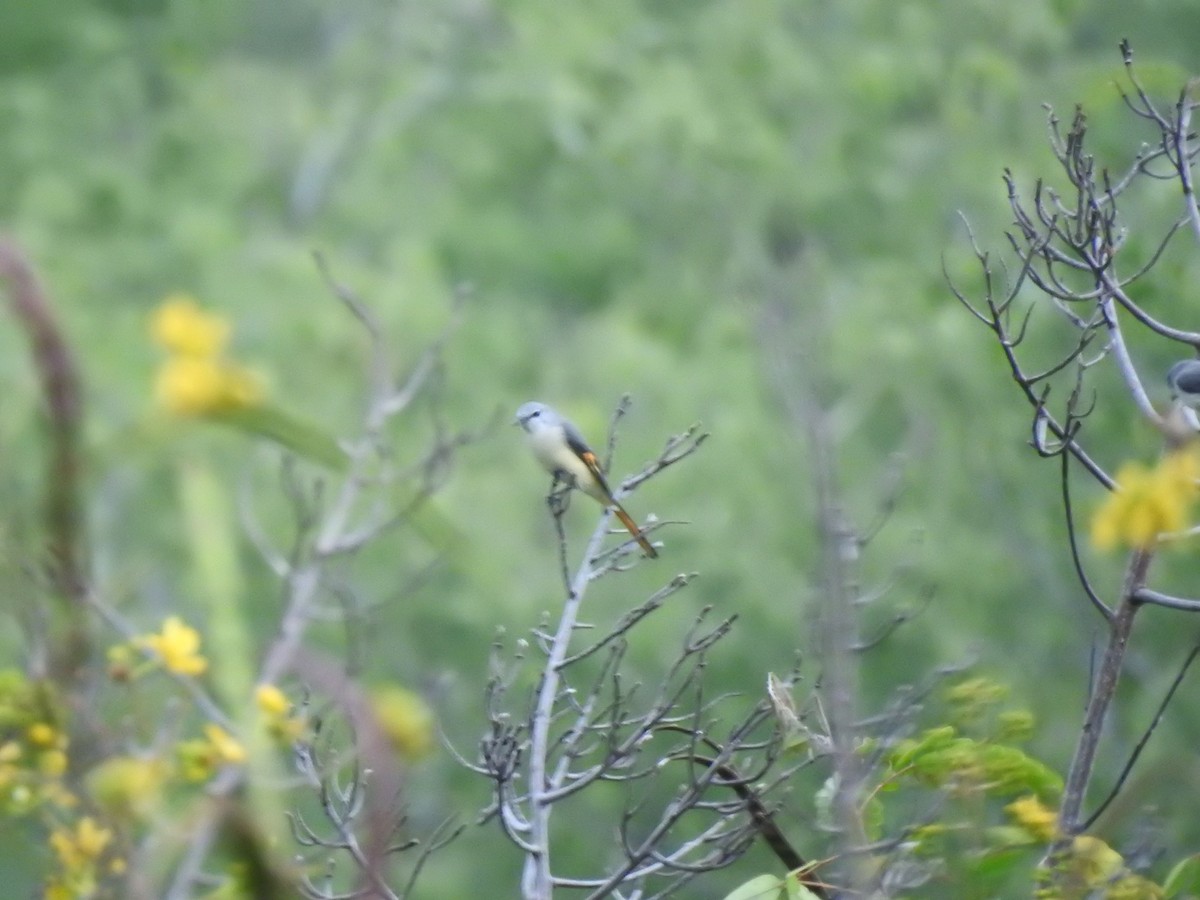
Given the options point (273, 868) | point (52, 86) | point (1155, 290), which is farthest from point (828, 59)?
point (273, 868)

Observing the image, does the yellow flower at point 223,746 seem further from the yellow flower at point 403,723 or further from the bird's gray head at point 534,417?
the bird's gray head at point 534,417

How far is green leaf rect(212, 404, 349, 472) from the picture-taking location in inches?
27.3

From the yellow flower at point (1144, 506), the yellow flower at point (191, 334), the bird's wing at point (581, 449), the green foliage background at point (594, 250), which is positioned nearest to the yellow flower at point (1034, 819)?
the yellow flower at point (1144, 506)

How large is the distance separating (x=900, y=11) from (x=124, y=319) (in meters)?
4.68

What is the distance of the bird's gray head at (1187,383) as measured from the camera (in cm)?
255

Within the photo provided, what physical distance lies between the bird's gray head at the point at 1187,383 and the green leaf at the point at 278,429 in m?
2.01

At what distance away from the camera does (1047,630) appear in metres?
7.91

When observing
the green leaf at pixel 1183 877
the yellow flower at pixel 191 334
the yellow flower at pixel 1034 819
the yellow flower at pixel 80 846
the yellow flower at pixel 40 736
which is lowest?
the yellow flower at pixel 191 334

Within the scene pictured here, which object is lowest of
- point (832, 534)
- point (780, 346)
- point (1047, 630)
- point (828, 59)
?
point (832, 534)

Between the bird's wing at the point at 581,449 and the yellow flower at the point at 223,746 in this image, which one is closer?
the yellow flower at the point at 223,746

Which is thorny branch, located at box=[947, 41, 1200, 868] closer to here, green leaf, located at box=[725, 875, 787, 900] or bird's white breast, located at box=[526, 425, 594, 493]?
green leaf, located at box=[725, 875, 787, 900]

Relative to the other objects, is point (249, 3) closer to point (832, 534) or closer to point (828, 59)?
point (828, 59)

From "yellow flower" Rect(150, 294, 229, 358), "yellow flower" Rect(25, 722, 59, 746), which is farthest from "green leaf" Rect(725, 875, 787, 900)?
"yellow flower" Rect(150, 294, 229, 358)

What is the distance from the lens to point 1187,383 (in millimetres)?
2578
